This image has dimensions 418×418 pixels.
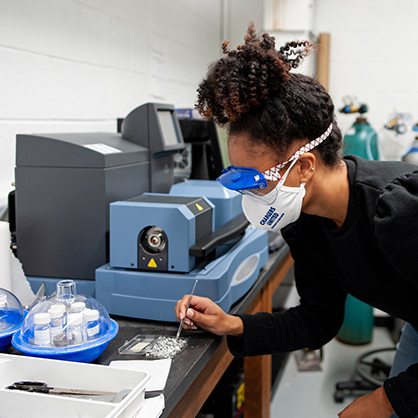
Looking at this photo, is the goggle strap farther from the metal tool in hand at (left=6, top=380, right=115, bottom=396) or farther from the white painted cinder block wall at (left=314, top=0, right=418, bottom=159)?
the white painted cinder block wall at (left=314, top=0, right=418, bottom=159)

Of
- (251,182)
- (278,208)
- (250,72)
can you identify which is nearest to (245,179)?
(251,182)

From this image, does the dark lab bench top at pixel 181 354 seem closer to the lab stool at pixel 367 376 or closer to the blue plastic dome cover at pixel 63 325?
the blue plastic dome cover at pixel 63 325

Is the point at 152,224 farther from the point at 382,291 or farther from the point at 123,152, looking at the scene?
the point at 382,291

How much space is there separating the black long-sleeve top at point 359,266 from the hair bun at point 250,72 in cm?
29

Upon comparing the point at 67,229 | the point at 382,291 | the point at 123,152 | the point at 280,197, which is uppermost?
the point at 123,152

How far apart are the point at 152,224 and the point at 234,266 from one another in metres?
0.26

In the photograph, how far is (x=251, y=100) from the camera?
36.0 inches

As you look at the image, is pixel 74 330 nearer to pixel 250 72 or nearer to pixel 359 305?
pixel 250 72

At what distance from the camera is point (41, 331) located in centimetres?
87

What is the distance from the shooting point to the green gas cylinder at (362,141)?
9.41 ft

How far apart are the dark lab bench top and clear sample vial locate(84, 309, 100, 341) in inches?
2.9

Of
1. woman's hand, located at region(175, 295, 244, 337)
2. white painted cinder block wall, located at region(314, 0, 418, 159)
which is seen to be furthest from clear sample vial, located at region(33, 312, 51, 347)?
white painted cinder block wall, located at region(314, 0, 418, 159)

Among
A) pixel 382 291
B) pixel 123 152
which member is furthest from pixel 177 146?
pixel 382 291

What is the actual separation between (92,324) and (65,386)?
0.50 feet
